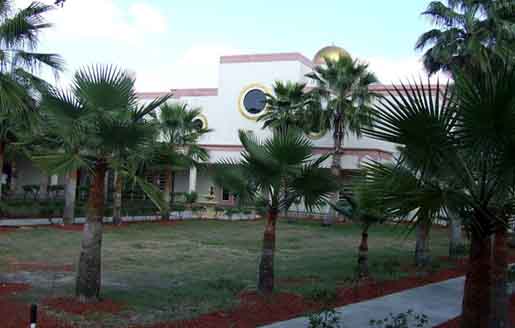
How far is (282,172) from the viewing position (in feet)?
33.2

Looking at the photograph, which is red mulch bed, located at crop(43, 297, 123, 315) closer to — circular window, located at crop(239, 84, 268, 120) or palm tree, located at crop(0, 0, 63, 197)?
palm tree, located at crop(0, 0, 63, 197)

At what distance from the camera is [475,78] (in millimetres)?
5711

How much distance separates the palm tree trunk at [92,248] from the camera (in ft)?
29.0

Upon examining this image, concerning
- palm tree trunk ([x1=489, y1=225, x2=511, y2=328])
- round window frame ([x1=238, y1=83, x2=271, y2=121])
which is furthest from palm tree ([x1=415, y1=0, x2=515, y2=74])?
round window frame ([x1=238, y1=83, x2=271, y2=121])

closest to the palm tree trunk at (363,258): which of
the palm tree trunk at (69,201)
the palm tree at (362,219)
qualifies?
the palm tree at (362,219)

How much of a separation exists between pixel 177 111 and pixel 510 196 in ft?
77.5

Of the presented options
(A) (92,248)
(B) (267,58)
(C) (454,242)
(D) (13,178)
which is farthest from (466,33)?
(D) (13,178)

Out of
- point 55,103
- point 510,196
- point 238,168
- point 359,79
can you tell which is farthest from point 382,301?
point 359,79

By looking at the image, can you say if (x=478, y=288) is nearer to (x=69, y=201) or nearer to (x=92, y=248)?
(x=92, y=248)

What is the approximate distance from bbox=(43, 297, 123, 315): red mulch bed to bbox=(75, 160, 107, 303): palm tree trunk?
0.14m

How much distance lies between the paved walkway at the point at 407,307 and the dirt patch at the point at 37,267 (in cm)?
676

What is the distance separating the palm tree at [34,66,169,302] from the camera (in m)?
8.53

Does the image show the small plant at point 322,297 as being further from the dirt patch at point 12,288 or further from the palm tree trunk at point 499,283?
the dirt patch at point 12,288

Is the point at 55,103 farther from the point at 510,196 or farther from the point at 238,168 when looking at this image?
the point at 510,196
